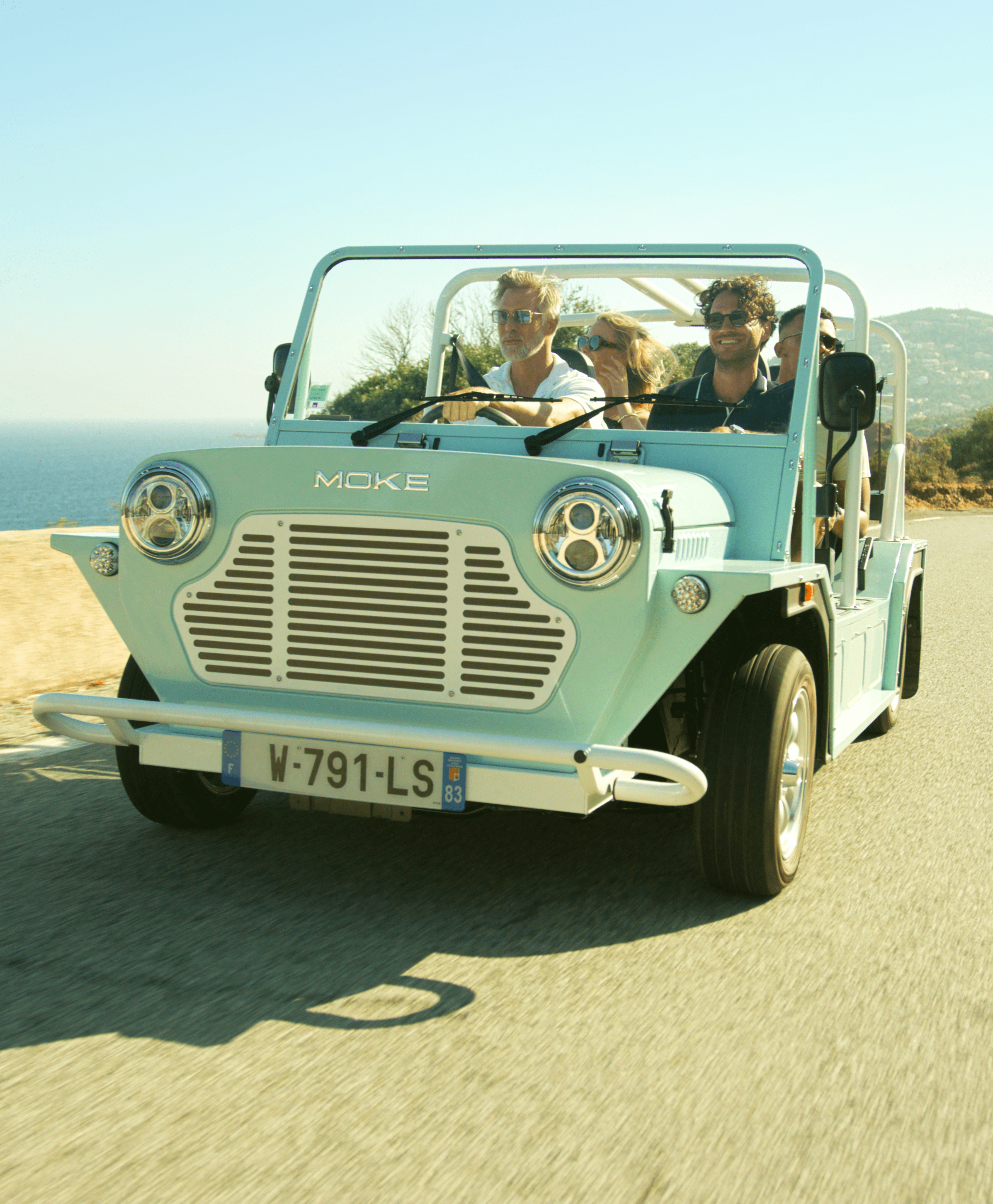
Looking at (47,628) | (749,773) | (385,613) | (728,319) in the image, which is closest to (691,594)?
(749,773)

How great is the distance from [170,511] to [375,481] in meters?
0.66

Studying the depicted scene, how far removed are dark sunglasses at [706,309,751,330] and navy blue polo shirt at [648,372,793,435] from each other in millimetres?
380

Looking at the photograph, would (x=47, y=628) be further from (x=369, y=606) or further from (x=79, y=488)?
(x=79, y=488)

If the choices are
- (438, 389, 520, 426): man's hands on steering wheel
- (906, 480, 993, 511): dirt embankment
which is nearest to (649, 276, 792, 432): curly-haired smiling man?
(438, 389, 520, 426): man's hands on steering wheel

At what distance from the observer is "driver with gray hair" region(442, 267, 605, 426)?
4480 mm

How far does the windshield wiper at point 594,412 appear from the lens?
4.17m

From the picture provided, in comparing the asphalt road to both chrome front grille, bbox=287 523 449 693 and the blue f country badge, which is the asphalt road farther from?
chrome front grille, bbox=287 523 449 693

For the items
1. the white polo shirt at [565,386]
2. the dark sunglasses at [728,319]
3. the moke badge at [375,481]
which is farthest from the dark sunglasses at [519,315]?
the moke badge at [375,481]

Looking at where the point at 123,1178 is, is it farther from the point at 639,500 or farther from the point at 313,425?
the point at 313,425

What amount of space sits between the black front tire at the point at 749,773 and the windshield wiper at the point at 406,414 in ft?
4.93

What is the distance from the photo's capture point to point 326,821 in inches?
175

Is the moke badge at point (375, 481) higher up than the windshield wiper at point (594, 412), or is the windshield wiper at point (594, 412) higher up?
the windshield wiper at point (594, 412)

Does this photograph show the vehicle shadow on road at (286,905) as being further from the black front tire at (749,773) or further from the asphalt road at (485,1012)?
the black front tire at (749,773)

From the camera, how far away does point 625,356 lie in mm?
4949
